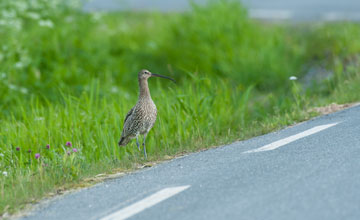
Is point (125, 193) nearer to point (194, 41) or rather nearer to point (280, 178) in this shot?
point (280, 178)

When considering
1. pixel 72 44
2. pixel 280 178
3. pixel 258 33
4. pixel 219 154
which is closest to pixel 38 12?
pixel 72 44

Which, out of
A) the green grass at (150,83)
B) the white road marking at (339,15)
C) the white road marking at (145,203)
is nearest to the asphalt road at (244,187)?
the white road marking at (145,203)

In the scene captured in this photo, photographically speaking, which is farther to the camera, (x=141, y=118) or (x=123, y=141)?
(x=123, y=141)

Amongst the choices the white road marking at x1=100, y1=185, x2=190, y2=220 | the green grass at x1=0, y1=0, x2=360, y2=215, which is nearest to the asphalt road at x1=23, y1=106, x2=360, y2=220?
the white road marking at x1=100, y1=185, x2=190, y2=220

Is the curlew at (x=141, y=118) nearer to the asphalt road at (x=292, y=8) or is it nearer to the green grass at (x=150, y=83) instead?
the green grass at (x=150, y=83)

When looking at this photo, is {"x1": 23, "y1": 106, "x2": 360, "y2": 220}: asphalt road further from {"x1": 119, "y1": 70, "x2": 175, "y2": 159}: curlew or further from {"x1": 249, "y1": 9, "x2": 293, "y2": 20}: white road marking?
{"x1": 249, "y1": 9, "x2": 293, "y2": 20}: white road marking

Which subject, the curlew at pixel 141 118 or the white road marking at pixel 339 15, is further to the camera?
the white road marking at pixel 339 15

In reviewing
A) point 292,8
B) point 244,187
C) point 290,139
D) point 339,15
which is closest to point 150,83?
point 339,15

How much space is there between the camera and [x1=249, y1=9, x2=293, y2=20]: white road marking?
15.2m

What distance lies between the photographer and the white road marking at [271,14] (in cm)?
1522

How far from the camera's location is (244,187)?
4957 millimetres

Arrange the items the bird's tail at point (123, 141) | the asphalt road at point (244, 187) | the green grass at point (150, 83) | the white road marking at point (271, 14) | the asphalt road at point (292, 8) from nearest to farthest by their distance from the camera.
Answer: the asphalt road at point (244, 187)
the green grass at point (150, 83)
the bird's tail at point (123, 141)
the asphalt road at point (292, 8)
the white road marking at point (271, 14)

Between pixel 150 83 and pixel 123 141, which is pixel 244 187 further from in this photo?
pixel 150 83

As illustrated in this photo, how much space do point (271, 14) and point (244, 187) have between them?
1127 centimetres
